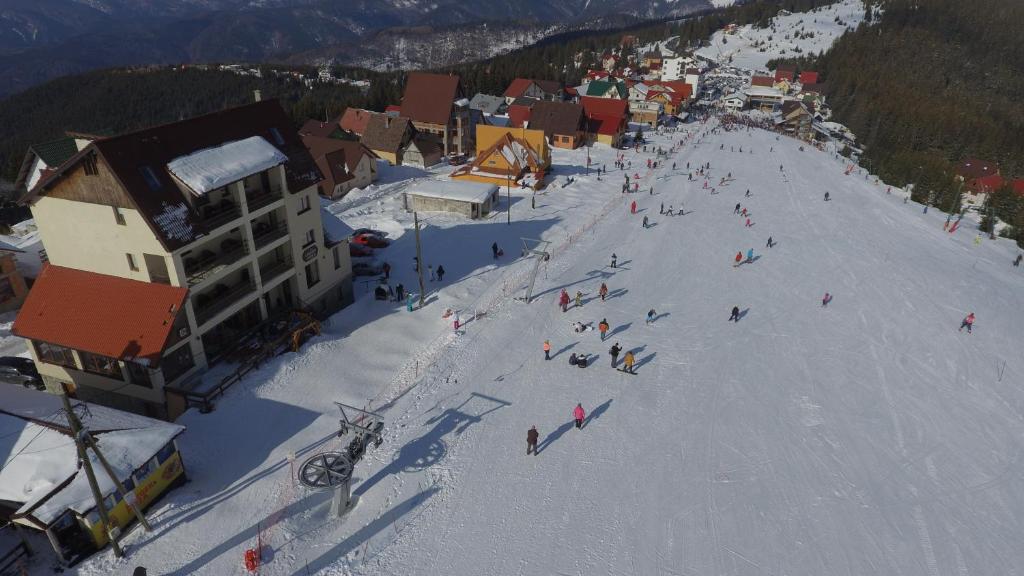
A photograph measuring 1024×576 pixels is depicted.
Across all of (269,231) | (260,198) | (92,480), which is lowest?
(92,480)

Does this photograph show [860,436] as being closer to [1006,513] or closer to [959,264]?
[1006,513]

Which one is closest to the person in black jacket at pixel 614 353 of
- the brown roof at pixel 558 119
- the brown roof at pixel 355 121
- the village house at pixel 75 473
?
the village house at pixel 75 473

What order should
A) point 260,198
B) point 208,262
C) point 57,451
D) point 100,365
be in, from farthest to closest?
1. point 260,198
2. point 208,262
3. point 100,365
4. point 57,451

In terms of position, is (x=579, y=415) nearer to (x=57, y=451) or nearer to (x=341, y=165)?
(x=57, y=451)

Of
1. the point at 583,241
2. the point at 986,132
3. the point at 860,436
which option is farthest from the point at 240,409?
the point at 986,132

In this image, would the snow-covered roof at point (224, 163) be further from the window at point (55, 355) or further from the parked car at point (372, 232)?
the parked car at point (372, 232)

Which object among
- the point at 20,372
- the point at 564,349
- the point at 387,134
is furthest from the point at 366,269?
the point at 387,134
